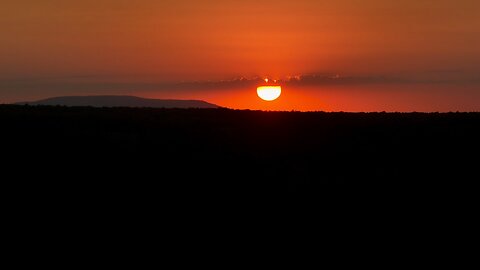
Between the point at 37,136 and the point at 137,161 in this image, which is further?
the point at 37,136

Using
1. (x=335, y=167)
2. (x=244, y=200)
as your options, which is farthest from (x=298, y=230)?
(x=335, y=167)

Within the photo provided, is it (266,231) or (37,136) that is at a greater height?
(37,136)

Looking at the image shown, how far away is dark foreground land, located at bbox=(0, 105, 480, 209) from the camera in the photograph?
2269 cm

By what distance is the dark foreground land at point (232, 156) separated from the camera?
22688mm

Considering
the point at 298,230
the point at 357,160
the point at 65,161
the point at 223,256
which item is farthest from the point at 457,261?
the point at 65,161

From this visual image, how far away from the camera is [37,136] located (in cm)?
2969

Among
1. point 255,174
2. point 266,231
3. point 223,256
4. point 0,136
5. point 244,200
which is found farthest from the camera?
point 0,136

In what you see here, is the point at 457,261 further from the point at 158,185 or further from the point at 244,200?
the point at 158,185

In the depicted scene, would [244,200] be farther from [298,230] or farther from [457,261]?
[457,261]

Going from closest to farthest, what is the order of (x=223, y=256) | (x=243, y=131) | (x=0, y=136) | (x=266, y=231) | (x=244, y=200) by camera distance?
(x=223, y=256) → (x=266, y=231) → (x=244, y=200) → (x=0, y=136) → (x=243, y=131)

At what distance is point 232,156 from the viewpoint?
27.5 m

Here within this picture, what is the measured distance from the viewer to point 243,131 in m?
34.7

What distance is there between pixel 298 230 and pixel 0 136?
53.5 ft

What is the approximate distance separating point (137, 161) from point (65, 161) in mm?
2685
